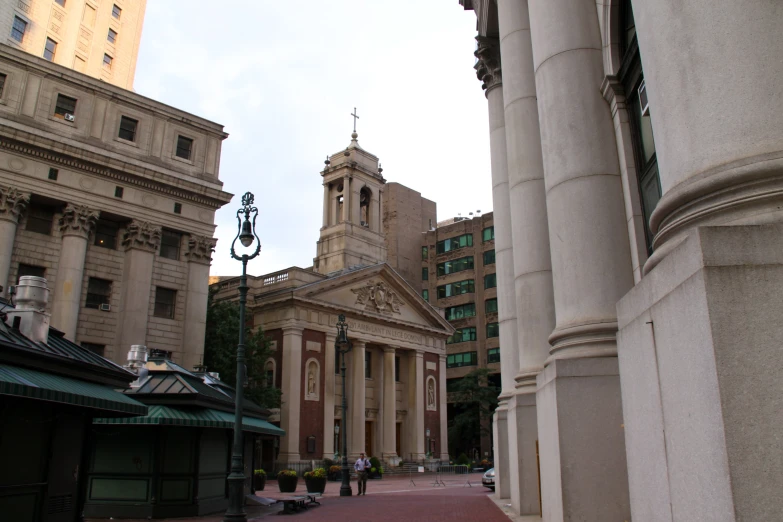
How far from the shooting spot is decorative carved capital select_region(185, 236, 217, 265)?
37.0 meters

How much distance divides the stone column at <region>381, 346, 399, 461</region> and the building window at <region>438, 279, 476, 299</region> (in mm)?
21406

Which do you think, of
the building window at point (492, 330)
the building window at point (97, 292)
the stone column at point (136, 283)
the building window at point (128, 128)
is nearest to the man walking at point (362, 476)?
the stone column at point (136, 283)

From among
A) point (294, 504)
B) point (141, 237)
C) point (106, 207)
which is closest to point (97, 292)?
point (141, 237)

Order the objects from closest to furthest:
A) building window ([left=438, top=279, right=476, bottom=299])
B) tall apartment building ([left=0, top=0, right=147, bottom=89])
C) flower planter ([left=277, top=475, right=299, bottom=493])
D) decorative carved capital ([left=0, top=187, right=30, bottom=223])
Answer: flower planter ([left=277, top=475, right=299, bottom=493]) < decorative carved capital ([left=0, top=187, right=30, bottom=223]) < tall apartment building ([left=0, top=0, right=147, bottom=89]) < building window ([left=438, top=279, right=476, bottom=299])

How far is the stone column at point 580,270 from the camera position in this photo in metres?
7.28

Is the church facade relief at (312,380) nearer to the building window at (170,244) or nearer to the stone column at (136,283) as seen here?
the building window at (170,244)

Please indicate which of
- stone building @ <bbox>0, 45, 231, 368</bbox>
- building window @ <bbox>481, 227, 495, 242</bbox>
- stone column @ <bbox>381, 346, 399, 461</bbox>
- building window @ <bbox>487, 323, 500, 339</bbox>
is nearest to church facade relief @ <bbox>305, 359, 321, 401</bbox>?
stone column @ <bbox>381, 346, 399, 461</bbox>

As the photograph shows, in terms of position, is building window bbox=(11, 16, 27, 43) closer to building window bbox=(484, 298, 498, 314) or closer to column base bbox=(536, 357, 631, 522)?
building window bbox=(484, 298, 498, 314)

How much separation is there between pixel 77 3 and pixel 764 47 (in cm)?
6666

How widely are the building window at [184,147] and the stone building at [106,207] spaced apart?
3.5 inches

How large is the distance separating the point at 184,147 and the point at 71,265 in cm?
995

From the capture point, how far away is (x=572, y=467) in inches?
289

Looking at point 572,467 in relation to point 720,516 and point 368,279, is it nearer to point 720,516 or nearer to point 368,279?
point 720,516

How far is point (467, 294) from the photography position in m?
75.9
